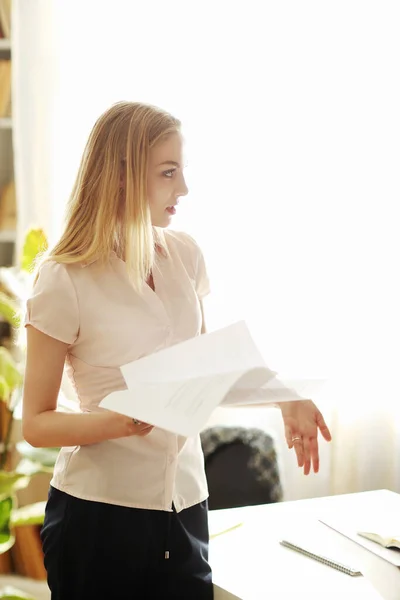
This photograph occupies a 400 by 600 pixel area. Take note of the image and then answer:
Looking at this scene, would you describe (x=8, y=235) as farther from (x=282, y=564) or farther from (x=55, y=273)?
(x=282, y=564)

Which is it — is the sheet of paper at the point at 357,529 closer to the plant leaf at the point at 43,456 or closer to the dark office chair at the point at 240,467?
the dark office chair at the point at 240,467

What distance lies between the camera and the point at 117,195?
146 centimetres

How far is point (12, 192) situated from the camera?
288 centimetres

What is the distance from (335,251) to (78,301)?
1.80 metres

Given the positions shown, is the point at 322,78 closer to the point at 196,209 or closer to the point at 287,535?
the point at 196,209

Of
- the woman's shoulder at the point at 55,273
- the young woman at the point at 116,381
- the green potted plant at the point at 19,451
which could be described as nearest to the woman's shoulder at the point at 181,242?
the young woman at the point at 116,381

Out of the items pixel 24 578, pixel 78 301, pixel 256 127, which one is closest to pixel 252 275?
pixel 256 127

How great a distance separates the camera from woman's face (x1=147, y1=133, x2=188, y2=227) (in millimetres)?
1457

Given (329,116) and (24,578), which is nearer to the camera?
(24,578)

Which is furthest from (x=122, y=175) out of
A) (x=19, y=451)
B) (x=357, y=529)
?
(x=19, y=451)

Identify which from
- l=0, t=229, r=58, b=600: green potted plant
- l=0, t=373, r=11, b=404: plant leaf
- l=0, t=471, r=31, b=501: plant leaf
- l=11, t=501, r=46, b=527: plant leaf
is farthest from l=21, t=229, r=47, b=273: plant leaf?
l=11, t=501, r=46, b=527: plant leaf

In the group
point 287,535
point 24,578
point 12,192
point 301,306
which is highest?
point 12,192

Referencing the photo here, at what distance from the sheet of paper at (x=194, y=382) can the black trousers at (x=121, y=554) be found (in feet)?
1.17

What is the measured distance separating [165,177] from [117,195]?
0.31 ft
